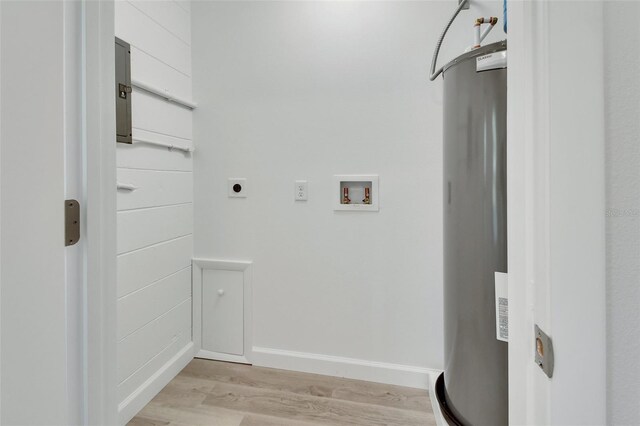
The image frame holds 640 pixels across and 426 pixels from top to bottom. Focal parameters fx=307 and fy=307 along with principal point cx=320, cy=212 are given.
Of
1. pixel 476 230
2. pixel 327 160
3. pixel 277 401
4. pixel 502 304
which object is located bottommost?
pixel 277 401

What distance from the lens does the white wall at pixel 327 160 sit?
5.41 ft

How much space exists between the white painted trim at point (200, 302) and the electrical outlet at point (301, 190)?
501 millimetres

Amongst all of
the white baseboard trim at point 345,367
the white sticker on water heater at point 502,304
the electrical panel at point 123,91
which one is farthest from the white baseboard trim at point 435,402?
the electrical panel at point 123,91

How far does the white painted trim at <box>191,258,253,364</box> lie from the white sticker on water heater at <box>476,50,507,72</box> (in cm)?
150

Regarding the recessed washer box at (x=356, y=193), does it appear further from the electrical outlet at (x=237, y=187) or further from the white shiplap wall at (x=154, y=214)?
the white shiplap wall at (x=154, y=214)

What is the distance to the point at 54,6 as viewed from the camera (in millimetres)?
490

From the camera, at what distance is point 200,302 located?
6.36 ft

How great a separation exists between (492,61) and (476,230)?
1.90 feet

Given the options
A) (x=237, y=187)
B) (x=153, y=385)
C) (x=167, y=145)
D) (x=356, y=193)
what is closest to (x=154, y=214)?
(x=167, y=145)

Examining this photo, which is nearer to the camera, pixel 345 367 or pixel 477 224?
pixel 477 224

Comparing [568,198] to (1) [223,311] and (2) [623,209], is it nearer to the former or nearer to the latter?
(2) [623,209]

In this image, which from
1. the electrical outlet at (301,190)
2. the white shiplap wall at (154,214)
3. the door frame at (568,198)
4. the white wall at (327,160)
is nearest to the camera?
the door frame at (568,198)

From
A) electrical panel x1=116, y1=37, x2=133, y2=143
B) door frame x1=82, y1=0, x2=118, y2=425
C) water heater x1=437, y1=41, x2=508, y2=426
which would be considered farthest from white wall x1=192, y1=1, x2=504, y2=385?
door frame x1=82, y1=0, x2=118, y2=425

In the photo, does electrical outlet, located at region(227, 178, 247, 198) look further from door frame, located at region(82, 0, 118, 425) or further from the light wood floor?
door frame, located at region(82, 0, 118, 425)
